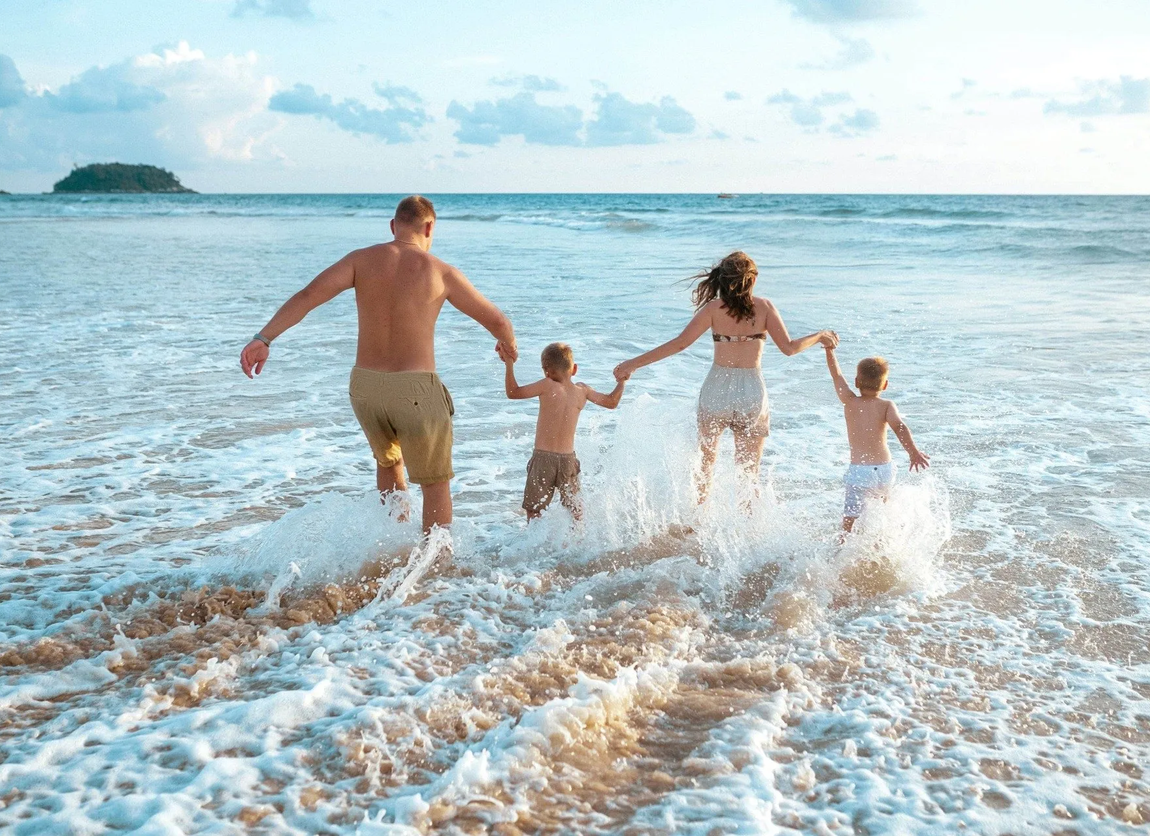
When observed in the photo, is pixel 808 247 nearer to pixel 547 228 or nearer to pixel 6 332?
pixel 547 228

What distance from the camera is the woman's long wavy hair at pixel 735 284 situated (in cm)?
559

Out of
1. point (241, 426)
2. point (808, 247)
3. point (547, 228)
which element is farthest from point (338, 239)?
point (241, 426)

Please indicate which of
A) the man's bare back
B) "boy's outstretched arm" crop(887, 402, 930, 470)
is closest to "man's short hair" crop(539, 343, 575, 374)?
the man's bare back

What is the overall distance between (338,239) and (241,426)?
89.6ft

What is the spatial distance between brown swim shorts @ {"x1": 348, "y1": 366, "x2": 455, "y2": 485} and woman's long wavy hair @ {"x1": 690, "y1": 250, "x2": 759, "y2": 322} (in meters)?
1.76

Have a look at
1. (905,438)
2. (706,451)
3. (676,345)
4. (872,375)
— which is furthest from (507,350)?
(905,438)

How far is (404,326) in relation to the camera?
478cm

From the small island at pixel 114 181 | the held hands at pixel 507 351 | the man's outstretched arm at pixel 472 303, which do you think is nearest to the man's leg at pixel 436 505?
the held hands at pixel 507 351

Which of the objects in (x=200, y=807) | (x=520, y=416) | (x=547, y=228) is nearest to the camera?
(x=200, y=807)

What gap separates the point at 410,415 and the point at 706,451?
2017 mm

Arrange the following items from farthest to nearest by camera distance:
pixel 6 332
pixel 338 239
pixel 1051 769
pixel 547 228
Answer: pixel 547 228 → pixel 338 239 → pixel 6 332 → pixel 1051 769

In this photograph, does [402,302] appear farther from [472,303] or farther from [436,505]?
[436,505]

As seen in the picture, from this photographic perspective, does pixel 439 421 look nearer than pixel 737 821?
No

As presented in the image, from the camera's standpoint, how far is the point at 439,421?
4875mm
